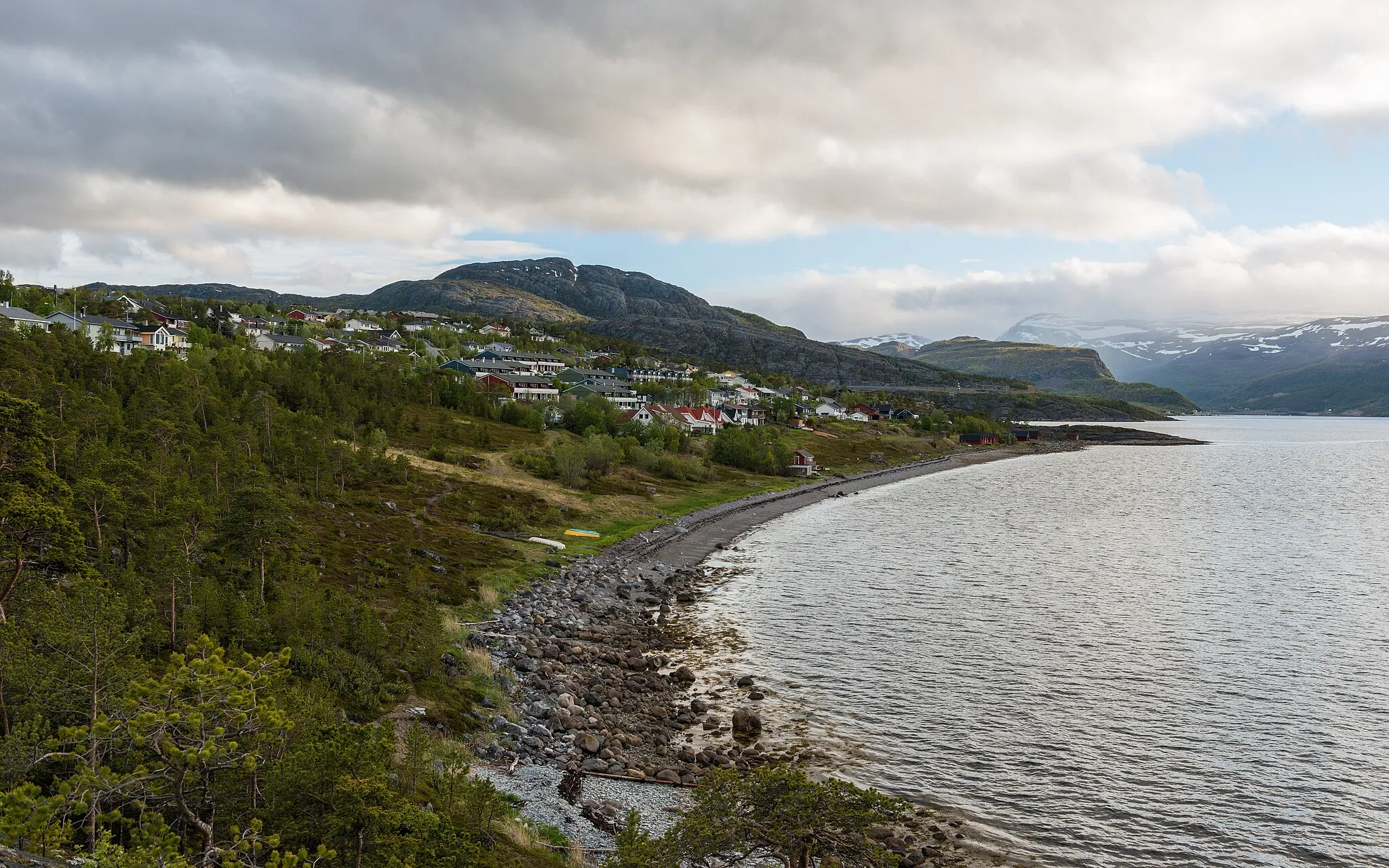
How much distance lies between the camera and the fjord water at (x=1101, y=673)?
2912 centimetres

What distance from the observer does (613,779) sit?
29891mm

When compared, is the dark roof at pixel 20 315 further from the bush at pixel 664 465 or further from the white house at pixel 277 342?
the bush at pixel 664 465

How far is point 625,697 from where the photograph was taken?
39031mm

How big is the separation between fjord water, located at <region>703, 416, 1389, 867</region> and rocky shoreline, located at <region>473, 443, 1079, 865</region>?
9.09 ft

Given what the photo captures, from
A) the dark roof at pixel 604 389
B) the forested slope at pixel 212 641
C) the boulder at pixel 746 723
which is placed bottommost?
the boulder at pixel 746 723

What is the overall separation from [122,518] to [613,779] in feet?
74.8

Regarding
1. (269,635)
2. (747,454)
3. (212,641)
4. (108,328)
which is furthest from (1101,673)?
(108,328)

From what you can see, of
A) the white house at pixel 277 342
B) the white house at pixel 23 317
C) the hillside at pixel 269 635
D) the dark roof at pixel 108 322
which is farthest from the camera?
the white house at pixel 277 342

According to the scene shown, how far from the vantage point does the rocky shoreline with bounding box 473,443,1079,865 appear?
29.9 meters

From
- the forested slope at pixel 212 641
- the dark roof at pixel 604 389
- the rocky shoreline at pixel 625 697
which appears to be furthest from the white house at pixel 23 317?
the rocky shoreline at pixel 625 697

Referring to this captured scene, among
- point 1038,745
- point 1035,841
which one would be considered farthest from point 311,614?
point 1038,745

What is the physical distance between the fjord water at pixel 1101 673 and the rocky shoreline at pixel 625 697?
9.09ft

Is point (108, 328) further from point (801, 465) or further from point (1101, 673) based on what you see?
point (1101, 673)

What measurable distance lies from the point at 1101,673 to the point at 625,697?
26137 millimetres
